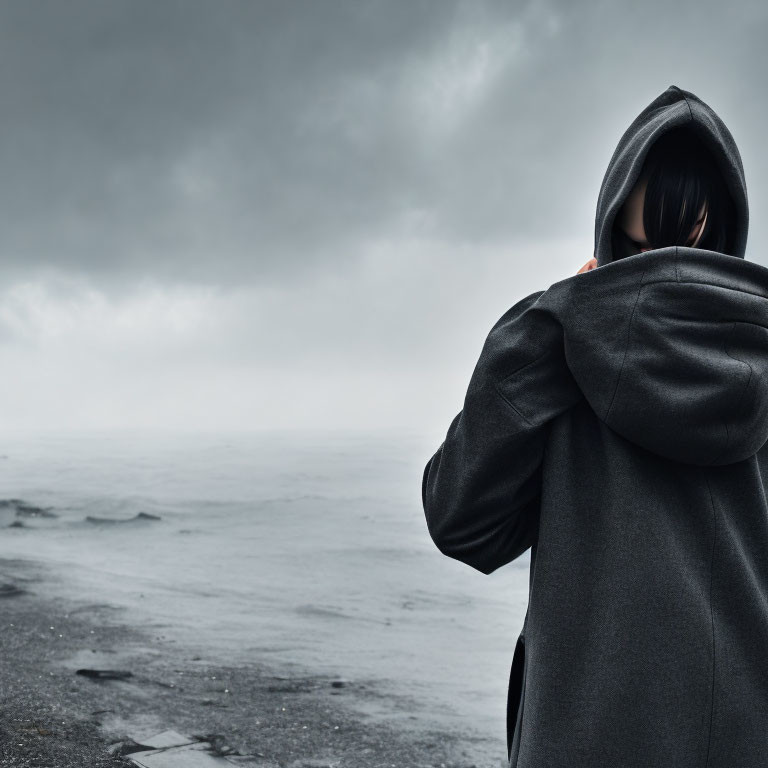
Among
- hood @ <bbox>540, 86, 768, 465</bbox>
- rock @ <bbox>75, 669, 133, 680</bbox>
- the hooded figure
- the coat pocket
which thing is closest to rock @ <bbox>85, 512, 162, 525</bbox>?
rock @ <bbox>75, 669, 133, 680</bbox>

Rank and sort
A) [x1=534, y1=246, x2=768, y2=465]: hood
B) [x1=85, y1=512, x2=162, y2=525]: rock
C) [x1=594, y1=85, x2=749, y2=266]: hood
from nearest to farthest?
[x1=534, y1=246, x2=768, y2=465]: hood, [x1=594, y1=85, x2=749, y2=266]: hood, [x1=85, y1=512, x2=162, y2=525]: rock

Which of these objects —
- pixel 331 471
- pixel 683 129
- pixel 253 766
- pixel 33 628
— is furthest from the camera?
pixel 331 471

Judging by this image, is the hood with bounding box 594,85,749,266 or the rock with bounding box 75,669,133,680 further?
the rock with bounding box 75,669,133,680

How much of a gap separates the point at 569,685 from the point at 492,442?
39cm

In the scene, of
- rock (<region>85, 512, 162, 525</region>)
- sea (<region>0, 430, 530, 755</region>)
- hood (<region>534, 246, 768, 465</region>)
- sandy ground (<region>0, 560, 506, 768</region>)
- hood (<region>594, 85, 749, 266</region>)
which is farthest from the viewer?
rock (<region>85, 512, 162, 525</region>)

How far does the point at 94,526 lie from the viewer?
22172mm

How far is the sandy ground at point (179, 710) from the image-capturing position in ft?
11.9

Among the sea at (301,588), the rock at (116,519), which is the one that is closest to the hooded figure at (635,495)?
the sea at (301,588)

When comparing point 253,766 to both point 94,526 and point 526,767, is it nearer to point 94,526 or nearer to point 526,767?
point 526,767

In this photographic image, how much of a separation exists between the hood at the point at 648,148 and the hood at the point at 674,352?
7.3 inches

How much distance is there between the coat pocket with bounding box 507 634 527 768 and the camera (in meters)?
1.35

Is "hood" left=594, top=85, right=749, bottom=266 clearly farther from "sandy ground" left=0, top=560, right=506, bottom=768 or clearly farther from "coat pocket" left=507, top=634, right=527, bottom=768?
"sandy ground" left=0, top=560, right=506, bottom=768

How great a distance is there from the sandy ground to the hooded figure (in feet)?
8.74

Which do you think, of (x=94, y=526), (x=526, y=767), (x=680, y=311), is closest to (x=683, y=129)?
(x=680, y=311)
